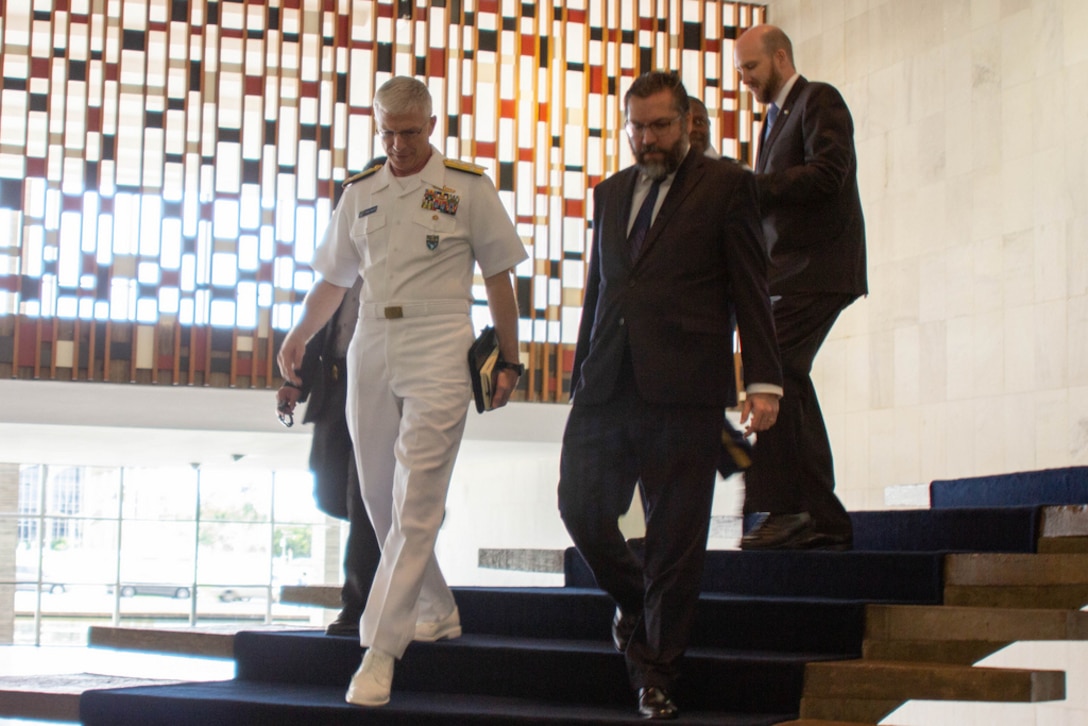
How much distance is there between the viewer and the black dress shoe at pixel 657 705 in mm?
2623

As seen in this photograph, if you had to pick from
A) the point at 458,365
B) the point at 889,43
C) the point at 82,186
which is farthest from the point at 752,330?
the point at 82,186

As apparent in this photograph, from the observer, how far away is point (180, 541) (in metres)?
18.3

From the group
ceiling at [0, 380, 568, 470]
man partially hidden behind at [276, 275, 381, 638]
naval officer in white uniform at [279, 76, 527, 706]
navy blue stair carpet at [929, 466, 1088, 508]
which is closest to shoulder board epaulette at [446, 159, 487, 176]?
naval officer in white uniform at [279, 76, 527, 706]

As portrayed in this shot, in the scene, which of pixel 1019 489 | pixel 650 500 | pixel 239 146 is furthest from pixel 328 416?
pixel 239 146

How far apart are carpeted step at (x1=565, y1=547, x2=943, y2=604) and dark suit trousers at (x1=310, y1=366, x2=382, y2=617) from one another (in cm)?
96

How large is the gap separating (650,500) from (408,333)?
70cm

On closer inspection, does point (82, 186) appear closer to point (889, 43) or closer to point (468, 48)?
point (468, 48)

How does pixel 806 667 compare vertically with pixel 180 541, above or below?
above

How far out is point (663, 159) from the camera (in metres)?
2.75

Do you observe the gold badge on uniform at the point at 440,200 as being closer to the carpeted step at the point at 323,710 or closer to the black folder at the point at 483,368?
the black folder at the point at 483,368

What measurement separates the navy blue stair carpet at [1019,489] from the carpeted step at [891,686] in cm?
134

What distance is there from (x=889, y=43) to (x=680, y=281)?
4437mm

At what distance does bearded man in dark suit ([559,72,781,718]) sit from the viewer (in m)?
2.65

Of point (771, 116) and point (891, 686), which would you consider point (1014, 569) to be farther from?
point (771, 116)
